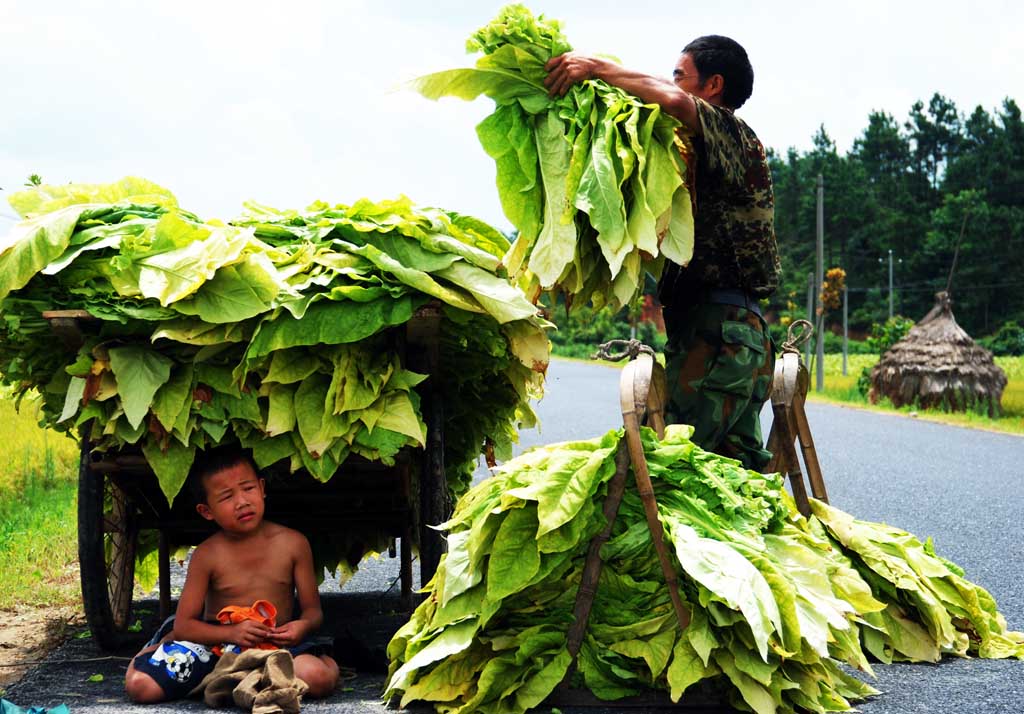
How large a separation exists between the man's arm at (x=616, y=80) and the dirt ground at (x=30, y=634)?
8.76 feet

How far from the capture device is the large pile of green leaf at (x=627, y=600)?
3051mm

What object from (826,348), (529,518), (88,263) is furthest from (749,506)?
(826,348)

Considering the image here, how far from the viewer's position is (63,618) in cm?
470

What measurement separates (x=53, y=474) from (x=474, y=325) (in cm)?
588

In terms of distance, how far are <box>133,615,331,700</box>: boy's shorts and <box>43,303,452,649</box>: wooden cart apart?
61 cm

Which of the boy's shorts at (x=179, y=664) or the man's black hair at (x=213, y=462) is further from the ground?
the man's black hair at (x=213, y=462)

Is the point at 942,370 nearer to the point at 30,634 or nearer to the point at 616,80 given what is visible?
the point at 616,80

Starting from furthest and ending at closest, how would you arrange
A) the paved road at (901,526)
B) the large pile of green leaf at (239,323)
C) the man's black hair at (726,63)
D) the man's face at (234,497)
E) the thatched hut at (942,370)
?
1. the thatched hut at (942,370)
2. the man's black hair at (726,63)
3. the man's face at (234,497)
4. the large pile of green leaf at (239,323)
5. the paved road at (901,526)

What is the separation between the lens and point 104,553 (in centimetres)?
407

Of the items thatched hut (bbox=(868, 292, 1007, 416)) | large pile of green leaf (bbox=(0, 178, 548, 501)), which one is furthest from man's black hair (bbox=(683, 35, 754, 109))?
thatched hut (bbox=(868, 292, 1007, 416))

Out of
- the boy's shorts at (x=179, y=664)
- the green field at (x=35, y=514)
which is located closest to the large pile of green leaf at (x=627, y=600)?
the boy's shorts at (x=179, y=664)

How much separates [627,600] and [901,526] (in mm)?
4721

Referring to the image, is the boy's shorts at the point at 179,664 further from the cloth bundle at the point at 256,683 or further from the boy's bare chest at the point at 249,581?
the boy's bare chest at the point at 249,581

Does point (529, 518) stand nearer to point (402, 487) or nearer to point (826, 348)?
point (402, 487)
